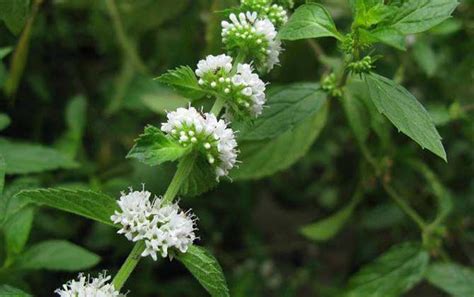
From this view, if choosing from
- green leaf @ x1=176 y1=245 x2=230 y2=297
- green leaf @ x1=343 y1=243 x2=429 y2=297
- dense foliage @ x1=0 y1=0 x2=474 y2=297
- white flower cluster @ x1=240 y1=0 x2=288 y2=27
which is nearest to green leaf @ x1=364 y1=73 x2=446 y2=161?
dense foliage @ x1=0 y1=0 x2=474 y2=297

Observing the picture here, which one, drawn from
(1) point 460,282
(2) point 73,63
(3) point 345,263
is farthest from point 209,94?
(3) point 345,263

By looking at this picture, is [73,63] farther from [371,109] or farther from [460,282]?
[460,282]

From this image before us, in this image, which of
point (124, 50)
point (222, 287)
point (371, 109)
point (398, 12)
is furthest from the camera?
point (124, 50)

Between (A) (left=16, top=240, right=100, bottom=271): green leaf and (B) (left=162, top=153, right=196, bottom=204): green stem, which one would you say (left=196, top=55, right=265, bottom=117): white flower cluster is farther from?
(A) (left=16, top=240, right=100, bottom=271): green leaf

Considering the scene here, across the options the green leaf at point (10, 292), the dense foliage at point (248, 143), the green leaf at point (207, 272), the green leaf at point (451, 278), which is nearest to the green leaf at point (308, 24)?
the dense foliage at point (248, 143)

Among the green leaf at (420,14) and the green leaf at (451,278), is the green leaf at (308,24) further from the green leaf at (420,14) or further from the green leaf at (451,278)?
the green leaf at (451,278)

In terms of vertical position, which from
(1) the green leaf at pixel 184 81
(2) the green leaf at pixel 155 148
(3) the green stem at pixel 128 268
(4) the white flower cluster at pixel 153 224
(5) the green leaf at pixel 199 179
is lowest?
(3) the green stem at pixel 128 268
